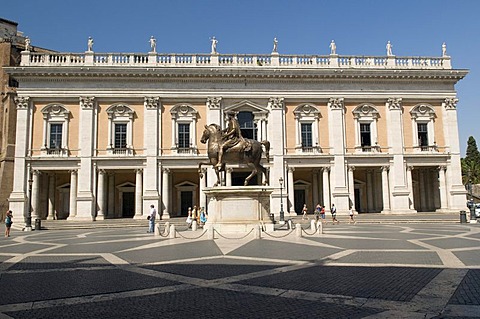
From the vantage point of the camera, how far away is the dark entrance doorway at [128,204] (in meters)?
38.8

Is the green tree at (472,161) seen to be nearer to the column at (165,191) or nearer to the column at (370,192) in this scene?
the column at (370,192)

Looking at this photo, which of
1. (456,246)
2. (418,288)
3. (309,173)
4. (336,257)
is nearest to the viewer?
(418,288)

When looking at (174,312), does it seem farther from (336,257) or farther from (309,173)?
(309,173)

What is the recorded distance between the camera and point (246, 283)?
754cm

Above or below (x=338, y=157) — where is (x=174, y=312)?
below

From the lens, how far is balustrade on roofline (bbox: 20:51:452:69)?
118 ft

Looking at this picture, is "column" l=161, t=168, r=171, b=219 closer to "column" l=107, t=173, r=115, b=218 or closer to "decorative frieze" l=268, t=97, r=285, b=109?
"column" l=107, t=173, r=115, b=218

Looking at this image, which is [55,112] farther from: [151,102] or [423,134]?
[423,134]

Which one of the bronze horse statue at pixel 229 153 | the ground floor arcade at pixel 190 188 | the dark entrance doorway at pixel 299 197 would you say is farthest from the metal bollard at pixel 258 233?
the dark entrance doorway at pixel 299 197

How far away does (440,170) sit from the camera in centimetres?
3759

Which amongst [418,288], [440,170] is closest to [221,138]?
[418,288]

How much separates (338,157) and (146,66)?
65.4ft

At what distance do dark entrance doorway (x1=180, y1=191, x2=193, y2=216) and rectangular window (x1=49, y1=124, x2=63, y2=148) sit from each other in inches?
487

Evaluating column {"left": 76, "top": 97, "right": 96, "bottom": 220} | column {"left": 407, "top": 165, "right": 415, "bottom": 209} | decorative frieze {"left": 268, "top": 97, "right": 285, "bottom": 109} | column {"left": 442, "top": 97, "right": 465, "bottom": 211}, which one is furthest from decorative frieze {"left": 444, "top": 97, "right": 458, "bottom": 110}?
column {"left": 76, "top": 97, "right": 96, "bottom": 220}
